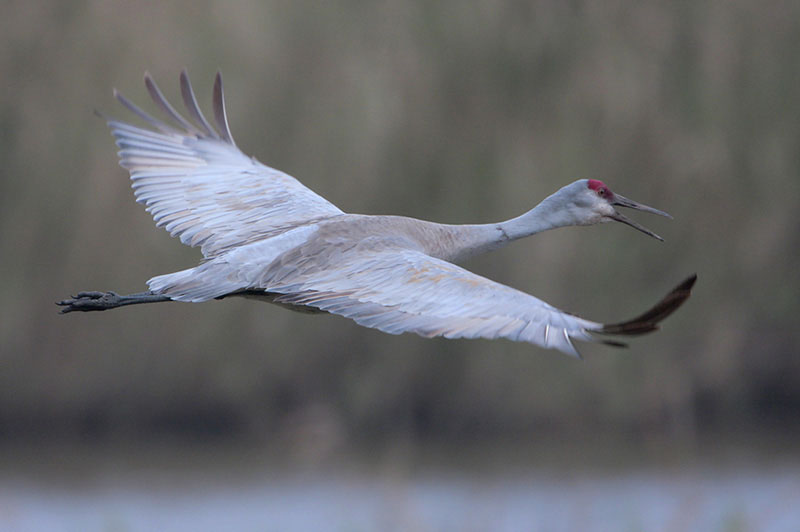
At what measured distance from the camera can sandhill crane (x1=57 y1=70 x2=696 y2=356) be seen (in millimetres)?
5266

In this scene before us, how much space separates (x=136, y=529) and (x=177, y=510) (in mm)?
624

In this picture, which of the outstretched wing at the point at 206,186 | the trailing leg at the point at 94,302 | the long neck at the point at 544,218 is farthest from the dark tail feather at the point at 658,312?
the trailing leg at the point at 94,302

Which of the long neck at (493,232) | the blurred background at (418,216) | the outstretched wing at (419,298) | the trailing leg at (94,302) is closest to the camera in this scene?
the outstretched wing at (419,298)

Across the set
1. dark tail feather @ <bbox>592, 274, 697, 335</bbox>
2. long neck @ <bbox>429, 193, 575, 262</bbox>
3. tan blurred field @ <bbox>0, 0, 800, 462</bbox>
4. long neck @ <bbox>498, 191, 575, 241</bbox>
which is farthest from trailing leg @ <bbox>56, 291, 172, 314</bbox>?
tan blurred field @ <bbox>0, 0, 800, 462</bbox>

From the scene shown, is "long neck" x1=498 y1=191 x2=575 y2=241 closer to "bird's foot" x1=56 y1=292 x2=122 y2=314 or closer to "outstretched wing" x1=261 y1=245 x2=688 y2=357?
"outstretched wing" x1=261 y1=245 x2=688 y2=357

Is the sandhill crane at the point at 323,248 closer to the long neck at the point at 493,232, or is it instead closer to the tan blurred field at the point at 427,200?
the long neck at the point at 493,232

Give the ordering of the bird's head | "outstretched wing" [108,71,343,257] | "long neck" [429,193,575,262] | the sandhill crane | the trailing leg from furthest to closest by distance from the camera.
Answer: "outstretched wing" [108,71,343,257] < the bird's head < the trailing leg < "long neck" [429,193,575,262] < the sandhill crane

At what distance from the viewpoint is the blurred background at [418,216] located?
33.3 ft

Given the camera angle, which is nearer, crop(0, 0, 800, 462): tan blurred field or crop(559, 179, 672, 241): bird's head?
crop(559, 179, 672, 241): bird's head

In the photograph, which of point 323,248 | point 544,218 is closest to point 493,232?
point 544,218

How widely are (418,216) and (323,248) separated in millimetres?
4181

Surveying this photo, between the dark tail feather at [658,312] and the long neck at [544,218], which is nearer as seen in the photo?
the dark tail feather at [658,312]

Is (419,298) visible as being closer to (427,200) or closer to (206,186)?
(206,186)

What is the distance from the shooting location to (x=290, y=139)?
1041 centimetres
